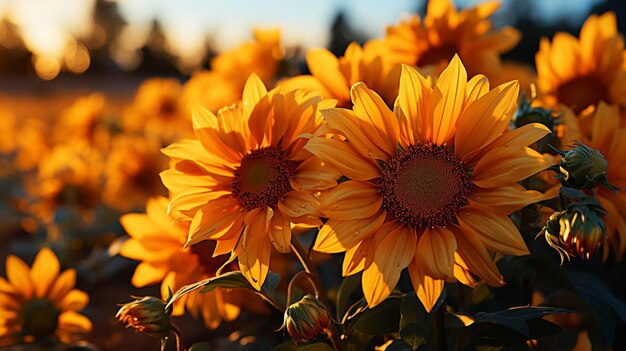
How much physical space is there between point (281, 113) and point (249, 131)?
3.2 inches

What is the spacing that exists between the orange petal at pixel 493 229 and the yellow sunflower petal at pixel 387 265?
10 centimetres

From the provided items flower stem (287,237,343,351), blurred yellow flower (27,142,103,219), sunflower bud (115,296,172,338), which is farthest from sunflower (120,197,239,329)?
blurred yellow flower (27,142,103,219)

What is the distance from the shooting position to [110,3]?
3881 centimetres

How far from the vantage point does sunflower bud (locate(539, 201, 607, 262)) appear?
109 centimetres

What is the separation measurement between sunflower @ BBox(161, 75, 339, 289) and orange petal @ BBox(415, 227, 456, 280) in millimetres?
231

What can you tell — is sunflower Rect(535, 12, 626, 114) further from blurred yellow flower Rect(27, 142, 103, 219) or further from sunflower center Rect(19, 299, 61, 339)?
blurred yellow flower Rect(27, 142, 103, 219)

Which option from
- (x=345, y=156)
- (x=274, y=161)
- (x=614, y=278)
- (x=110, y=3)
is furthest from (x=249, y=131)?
(x=110, y=3)

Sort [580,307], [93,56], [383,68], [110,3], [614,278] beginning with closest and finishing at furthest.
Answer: [580,307] → [383,68] → [614,278] → [93,56] → [110,3]

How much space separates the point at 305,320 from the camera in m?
1.20

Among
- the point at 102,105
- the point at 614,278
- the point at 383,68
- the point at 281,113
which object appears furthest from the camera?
the point at 102,105

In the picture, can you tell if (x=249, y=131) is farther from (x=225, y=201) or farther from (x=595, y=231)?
(x=595, y=231)

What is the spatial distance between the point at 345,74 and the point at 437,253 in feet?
2.73

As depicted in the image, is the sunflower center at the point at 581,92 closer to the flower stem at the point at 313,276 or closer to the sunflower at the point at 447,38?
the sunflower at the point at 447,38

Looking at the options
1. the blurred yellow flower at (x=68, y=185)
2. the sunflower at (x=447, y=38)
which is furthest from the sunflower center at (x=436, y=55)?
the blurred yellow flower at (x=68, y=185)
